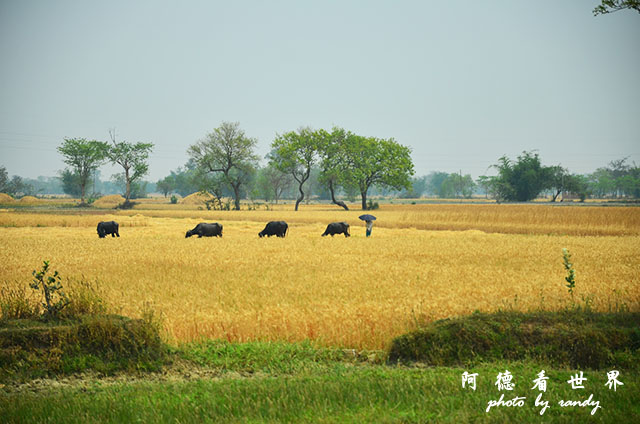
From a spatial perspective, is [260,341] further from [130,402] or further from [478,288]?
[478,288]

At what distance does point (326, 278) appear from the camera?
15.9 m

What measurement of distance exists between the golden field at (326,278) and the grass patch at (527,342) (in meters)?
0.79

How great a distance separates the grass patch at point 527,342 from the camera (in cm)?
837

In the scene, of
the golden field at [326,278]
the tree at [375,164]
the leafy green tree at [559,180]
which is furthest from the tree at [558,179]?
the golden field at [326,278]

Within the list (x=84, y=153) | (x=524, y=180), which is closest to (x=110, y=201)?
(x=84, y=153)

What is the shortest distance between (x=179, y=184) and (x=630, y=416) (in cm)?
19003

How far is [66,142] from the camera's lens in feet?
352

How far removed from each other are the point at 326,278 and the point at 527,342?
312 inches

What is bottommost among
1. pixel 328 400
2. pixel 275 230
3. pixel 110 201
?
pixel 328 400

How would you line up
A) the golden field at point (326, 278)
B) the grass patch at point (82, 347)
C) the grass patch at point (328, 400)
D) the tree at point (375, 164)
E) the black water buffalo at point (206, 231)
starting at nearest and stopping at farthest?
the grass patch at point (328, 400), the grass patch at point (82, 347), the golden field at point (326, 278), the black water buffalo at point (206, 231), the tree at point (375, 164)

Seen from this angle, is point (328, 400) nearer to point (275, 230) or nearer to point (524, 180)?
point (275, 230)

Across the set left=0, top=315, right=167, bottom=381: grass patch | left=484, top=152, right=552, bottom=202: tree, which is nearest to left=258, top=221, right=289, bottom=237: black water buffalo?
left=0, top=315, right=167, bottom=381: grass patch

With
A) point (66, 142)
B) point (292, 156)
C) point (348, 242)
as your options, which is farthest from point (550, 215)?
point (66, 142)

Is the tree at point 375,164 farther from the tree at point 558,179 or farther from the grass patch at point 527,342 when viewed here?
the grass patch at point 527,342
